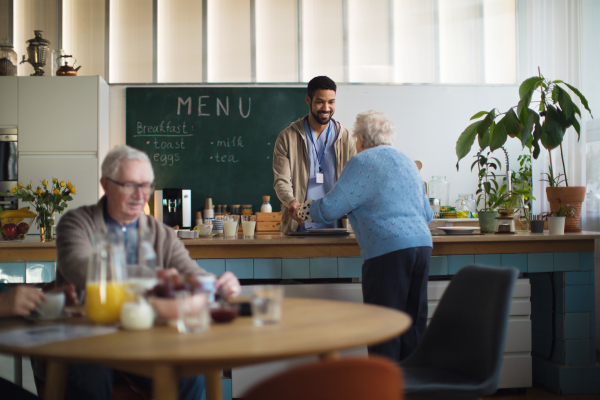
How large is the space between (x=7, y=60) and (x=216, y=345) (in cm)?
443

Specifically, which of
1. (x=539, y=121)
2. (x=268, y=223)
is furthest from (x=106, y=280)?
(x=539, y=121)

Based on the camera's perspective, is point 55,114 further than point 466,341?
Yes

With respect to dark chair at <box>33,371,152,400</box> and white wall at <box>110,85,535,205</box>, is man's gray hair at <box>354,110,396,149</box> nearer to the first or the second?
dark chair at <box>33,371,152,400</box>

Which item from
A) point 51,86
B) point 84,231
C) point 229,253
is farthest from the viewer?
point 51,86

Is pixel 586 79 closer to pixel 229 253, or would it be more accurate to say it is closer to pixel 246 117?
pixel 246 117

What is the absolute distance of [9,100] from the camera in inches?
171

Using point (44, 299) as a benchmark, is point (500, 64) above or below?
above

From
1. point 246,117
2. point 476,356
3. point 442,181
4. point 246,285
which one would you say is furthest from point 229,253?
point 442,181

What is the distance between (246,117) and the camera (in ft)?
15.2

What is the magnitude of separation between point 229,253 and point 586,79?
3.01 meters

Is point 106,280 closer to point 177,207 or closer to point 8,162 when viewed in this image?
point 177,207

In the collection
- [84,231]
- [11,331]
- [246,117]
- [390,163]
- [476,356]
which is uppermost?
[246,117]

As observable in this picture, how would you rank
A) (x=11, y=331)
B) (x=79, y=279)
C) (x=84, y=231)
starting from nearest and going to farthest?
(x=11, y=331)
(x=79, y=279)
(x=84, y=231)

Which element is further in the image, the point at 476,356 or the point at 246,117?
the point at 246,117
